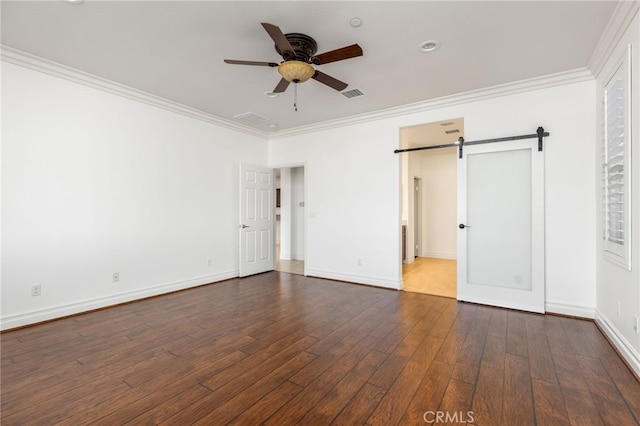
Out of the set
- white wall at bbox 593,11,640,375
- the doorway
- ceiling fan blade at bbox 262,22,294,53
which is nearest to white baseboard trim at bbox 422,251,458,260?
the doorway

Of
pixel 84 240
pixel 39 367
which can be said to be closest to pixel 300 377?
pixel 39 367

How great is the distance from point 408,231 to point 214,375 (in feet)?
17.8

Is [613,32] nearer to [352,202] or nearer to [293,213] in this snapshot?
[352,202]

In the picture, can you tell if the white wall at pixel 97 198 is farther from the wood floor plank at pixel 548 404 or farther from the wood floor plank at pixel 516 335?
the wood floor plank at pixel 548 404

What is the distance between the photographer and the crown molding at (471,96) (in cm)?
345

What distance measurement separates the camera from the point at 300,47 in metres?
2.76

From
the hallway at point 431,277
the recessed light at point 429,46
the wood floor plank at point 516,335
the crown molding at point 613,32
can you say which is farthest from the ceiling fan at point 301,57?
the hallway at point 431,277

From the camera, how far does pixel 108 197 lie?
3.82 m

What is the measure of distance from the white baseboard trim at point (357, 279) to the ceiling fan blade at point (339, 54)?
3385 millimetres

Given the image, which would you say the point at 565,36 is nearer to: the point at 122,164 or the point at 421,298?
the point at 421,298

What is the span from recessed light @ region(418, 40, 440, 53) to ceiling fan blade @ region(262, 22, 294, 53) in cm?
134

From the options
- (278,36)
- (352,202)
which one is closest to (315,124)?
(352,202)

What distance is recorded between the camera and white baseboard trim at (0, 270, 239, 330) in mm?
3100

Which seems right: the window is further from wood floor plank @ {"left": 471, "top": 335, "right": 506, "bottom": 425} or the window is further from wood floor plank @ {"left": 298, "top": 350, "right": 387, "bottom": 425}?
wood floor plank @ {"left": 298, "top": 350, "right": 387, "bottom": 425}
